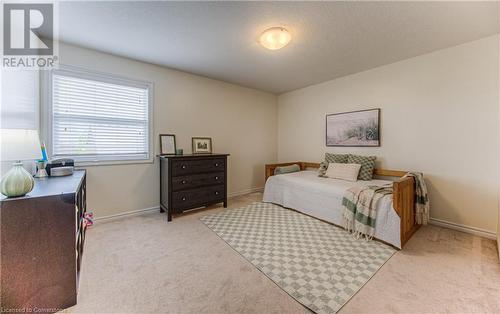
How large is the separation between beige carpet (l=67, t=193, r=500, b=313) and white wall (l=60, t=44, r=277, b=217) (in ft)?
2.47

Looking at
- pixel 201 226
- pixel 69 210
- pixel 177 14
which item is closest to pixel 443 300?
pixel 201 226

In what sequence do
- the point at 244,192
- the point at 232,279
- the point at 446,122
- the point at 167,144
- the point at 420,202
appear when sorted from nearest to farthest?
the point at 232,279, the point at 420,202, the point at 446,122, the point at 167,144, the point at 244,192

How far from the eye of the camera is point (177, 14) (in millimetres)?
1923

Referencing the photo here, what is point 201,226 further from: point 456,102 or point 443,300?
point 456,102

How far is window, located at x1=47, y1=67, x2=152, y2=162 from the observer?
8.14 ft

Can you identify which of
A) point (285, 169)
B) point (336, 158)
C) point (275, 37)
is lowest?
point (285, 169)

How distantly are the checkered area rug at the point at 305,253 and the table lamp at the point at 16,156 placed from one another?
66.7 inches

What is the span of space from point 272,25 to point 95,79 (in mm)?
2418

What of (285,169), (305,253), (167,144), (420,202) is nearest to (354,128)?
(285,169)

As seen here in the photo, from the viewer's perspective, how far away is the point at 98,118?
2.73 m

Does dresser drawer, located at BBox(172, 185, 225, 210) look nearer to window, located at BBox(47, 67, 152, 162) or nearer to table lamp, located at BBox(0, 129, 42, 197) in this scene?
window, located at BBox(47, 67, 152, 162)

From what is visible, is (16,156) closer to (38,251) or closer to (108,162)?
(38,251)

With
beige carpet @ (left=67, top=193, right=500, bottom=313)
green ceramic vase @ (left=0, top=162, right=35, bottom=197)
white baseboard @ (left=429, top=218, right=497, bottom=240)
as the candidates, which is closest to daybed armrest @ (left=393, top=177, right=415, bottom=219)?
beige carpet @ (left=67, top=193, right=500, bottom=313)

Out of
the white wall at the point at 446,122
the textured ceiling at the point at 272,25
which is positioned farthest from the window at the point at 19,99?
the white wall at the point at 446,122
